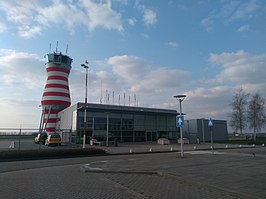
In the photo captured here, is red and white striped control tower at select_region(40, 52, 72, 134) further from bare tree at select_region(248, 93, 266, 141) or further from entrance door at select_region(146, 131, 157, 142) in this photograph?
bare tree at select_region(248, 93, 266, 141)

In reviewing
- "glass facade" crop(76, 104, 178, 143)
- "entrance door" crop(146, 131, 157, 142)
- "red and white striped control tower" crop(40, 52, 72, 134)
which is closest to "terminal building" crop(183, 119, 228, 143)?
"glass facade" crop(76, 104, 178, 143)

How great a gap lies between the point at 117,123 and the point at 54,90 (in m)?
19.6

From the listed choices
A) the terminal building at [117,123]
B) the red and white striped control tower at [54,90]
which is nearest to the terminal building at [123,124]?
the terminal building at [117,123]

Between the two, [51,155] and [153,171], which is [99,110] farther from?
[153,171]

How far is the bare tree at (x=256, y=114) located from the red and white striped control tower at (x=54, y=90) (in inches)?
1716

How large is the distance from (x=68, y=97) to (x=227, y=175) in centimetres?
5718

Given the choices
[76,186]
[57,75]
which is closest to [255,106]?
[57,75]

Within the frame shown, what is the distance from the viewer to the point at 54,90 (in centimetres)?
6222

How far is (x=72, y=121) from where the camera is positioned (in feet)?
165

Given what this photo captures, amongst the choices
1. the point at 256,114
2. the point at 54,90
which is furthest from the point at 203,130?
the point at 54,90

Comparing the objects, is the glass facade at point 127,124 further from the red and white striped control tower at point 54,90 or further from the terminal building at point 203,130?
the red and white striped control tower at point 54,90

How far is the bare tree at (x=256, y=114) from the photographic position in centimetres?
6203

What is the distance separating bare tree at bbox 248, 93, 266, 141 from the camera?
2442 inches

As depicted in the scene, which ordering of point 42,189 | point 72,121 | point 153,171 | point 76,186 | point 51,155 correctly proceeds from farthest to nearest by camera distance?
point 72,121, point 51,155, point 153,171, point 76,186, point 42,189
